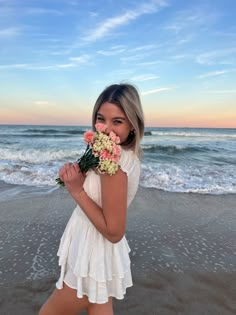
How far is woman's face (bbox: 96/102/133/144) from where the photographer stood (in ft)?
5.30

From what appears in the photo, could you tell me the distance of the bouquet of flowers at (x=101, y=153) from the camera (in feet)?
4.62

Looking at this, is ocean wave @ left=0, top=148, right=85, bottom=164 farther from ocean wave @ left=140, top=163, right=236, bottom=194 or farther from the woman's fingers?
the woman's fingers

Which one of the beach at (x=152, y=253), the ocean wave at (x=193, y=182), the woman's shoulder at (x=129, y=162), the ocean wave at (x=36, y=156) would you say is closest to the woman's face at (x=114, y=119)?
the woman's shoulder at (x=129, y=162)

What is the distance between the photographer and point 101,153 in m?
1.43

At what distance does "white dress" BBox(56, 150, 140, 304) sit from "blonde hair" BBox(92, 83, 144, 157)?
9 cm

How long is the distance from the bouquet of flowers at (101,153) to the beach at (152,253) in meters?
1.84

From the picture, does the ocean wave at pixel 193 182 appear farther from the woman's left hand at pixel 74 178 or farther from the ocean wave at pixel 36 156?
the woman's left hand at pixel 74 178

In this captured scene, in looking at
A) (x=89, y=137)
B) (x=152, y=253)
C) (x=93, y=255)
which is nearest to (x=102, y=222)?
(x=93, y=255)

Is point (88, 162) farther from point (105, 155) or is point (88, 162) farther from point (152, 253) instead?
point (152, 253)

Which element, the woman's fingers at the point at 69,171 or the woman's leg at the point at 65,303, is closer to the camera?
the woman's fingers at the point at 69,171

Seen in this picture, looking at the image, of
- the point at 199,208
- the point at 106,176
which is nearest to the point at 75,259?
the point at 106,176

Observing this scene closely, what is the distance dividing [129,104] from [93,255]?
2.76 feet

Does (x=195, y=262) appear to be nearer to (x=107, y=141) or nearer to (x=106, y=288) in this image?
(x=106, y=288)

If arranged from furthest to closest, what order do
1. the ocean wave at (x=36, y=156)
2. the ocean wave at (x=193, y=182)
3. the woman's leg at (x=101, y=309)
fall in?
the ocean wave at (x=36, y=156) → the ocean wave at (x=193, y=182) → the woman's leg at (x=101, y=309)
